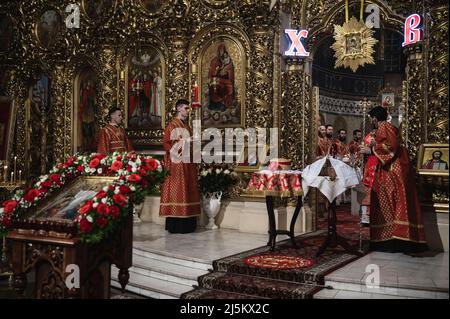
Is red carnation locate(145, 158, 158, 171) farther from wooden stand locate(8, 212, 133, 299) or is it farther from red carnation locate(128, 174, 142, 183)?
wooden stand locate(8, 212, 133, 299)

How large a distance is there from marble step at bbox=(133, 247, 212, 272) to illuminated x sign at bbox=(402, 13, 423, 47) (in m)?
4.51

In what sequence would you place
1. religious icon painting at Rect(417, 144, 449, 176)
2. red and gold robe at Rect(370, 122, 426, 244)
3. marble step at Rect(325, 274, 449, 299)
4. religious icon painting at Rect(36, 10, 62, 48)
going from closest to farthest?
marble step at Rect(325, 274, 449, 299) → red and gold robe at Rect(370, 122, 426, 244) → religious icon painting at Rect(417, 144, 449, 176) → religious icon painting at Rect(36, 10, 62, 48)

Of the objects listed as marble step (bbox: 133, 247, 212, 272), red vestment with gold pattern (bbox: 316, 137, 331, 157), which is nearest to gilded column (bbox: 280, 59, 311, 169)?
red vestment with gold pattern (bbox: 316, 137, 331, 157)

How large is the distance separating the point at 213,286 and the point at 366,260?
207 cm

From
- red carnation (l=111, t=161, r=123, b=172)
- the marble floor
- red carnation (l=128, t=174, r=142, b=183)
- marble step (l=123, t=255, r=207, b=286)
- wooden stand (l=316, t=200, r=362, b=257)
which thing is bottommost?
marble step (l=123, t=255, r=207, b=286)

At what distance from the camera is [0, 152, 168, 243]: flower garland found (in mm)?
4434

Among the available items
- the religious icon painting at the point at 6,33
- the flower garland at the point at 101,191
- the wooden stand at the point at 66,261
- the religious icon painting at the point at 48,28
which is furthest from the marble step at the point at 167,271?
the religious icon painting at the point at 6,33

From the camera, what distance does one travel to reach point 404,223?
675 centimetres

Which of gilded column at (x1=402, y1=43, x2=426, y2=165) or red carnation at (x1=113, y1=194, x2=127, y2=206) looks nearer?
red carnation at (x1=113, y1=194, x2=127, y2=206)


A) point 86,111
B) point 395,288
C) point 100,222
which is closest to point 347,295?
point 395,288

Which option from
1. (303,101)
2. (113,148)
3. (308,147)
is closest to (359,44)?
(303,101)

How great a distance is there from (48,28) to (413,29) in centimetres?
818

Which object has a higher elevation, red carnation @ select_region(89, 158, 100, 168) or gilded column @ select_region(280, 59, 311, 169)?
gilded column @ select_region(280, 59, 311, 169)

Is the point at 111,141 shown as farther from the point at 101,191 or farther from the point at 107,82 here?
the point at 101,191
